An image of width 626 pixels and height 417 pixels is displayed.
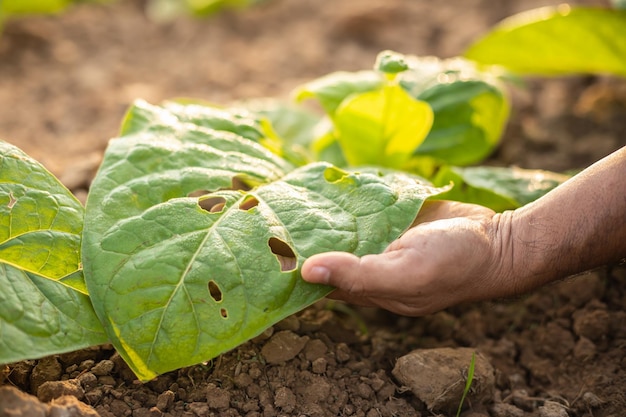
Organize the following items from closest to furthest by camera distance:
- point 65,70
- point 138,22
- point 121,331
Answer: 1. point 121,331
2. point 65,70
3. point 138,22

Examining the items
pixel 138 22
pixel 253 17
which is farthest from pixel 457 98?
pixel 138 22

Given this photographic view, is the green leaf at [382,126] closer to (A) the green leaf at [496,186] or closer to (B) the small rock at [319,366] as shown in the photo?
(A) the green leaf at [496,186]

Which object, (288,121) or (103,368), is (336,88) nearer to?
(288,121)

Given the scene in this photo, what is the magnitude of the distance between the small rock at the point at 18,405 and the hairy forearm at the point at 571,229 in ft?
3.27

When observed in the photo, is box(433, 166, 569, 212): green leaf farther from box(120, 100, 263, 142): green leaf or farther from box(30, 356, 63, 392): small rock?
box(30, 356, 63, 392): small rock

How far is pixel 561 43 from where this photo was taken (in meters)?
2.35

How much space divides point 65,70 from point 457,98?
6.52ft

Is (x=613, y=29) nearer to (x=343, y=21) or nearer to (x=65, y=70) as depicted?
(x=343, y=21)

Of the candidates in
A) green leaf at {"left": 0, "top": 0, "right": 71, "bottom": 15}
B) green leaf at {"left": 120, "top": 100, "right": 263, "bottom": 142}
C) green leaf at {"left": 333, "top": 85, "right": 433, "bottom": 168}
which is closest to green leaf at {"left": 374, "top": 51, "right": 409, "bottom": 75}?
green leaf at {"left": 333, "top": 85, "right": 433, "bottom": 168}

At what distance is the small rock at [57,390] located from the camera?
1403 millimetres

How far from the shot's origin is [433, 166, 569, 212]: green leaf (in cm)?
188

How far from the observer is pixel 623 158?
1489mm

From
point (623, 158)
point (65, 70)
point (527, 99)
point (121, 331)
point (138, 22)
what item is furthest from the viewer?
point (138, 22)

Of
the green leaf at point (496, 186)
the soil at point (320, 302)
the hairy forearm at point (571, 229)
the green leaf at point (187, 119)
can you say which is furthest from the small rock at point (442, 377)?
the green leaf at point (187, 119)
